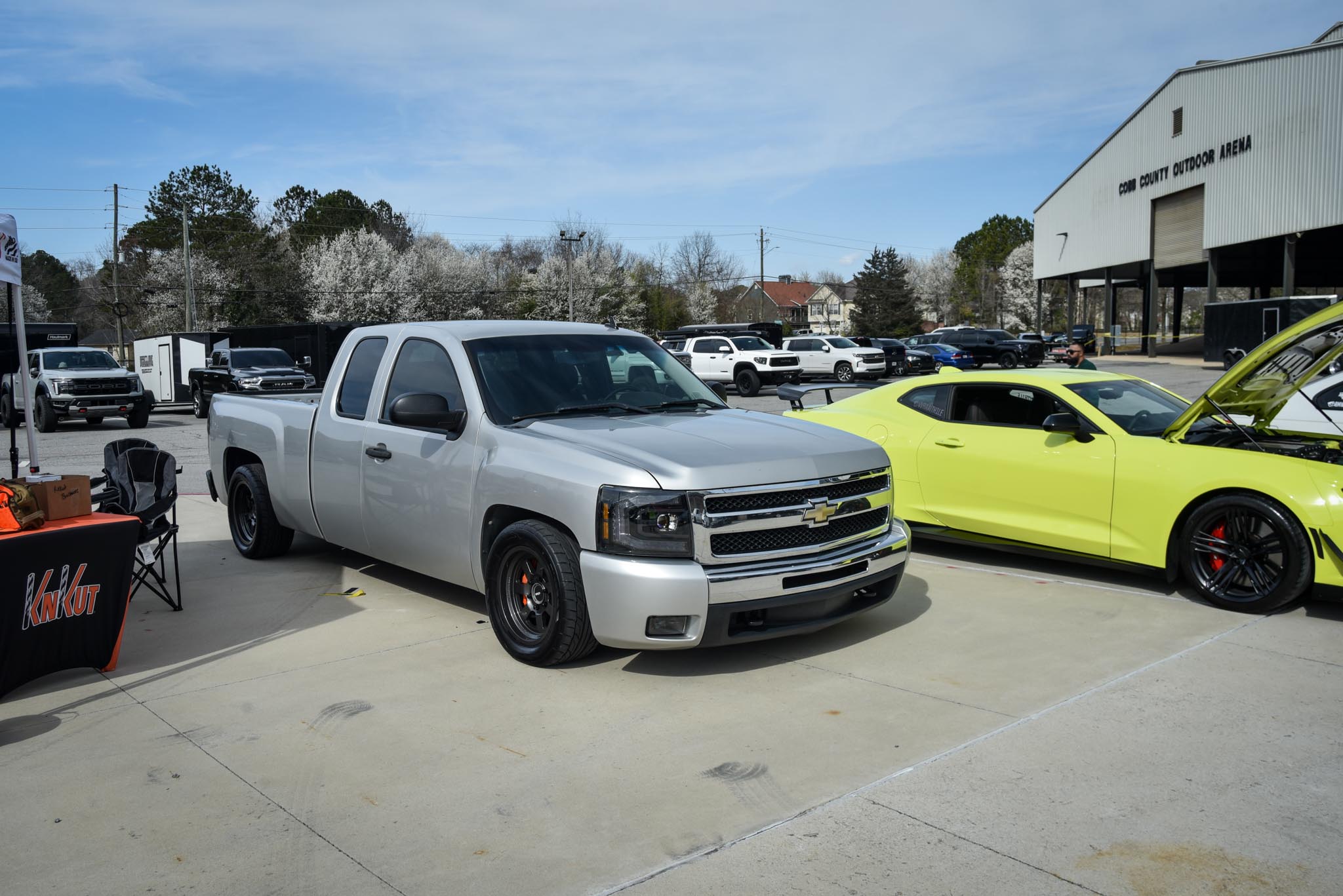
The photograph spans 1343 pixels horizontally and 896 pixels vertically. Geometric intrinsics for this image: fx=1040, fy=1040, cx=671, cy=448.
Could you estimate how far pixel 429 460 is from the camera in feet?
19.6

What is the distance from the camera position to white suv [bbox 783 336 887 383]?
35.4 meters

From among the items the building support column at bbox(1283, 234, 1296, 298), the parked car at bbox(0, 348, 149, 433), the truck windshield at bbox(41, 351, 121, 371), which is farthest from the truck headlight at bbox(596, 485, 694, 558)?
the building support column at bbox(1283, 234, 1296, 298)

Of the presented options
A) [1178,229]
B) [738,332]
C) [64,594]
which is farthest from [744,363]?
[64,594]

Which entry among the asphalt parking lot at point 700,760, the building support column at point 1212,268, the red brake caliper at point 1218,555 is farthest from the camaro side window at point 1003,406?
the building support column at point 1212,268

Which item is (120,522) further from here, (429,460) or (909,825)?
(909,825)

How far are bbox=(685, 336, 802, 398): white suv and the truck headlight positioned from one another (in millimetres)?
26538

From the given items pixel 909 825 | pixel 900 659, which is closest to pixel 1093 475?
pixel 900 659

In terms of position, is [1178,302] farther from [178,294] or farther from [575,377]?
[575,377]

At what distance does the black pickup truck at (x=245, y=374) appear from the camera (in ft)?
87.6

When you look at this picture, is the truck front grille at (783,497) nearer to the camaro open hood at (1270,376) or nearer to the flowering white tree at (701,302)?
the camaro open hood at (1270,376)

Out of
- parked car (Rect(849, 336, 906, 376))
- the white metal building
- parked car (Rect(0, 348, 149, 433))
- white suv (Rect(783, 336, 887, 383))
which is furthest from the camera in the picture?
parked car (Rect(849, 336, 906, 376))

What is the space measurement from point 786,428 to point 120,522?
3554 mm

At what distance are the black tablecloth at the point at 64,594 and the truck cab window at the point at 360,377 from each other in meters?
1.67

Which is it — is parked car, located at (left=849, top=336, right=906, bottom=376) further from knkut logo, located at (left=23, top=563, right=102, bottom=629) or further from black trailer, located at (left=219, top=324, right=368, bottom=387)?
knkut logo, located at (left=23, top=563, right=102, bottom=629)
